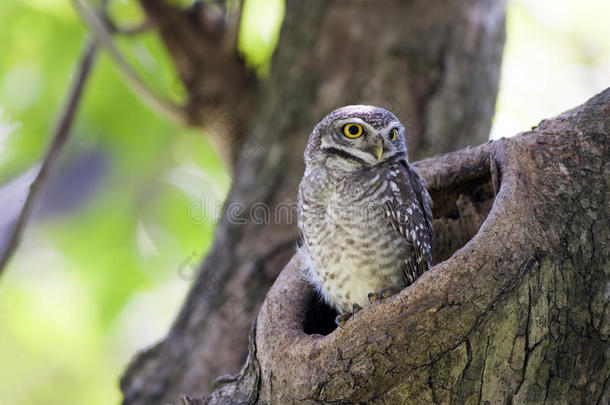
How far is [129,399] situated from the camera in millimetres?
3635

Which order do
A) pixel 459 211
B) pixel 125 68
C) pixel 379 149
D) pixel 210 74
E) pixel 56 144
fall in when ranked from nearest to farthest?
pixel 379 149 → pixel 459 211 → pixel 56 144 → pixel 125 68 → pixel 210 74

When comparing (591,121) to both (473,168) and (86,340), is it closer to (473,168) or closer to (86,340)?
(473,168)

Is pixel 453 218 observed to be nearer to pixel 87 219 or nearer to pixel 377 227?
pixel 377 227

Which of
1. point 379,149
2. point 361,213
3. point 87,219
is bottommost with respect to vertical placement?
point 361,213

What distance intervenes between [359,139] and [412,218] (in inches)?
18.9

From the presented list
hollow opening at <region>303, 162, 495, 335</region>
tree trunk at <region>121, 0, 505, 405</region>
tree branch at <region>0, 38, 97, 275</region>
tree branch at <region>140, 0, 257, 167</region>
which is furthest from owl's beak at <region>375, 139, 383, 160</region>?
tree branch at <region>0, 38, 97, 275</region>

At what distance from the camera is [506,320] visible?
2289 millimetres

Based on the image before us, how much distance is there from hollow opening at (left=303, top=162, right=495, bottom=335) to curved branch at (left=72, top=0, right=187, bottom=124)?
202cm

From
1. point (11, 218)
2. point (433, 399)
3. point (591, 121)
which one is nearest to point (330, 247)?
point (433, 399)

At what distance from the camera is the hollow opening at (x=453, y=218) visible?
314 centimetres

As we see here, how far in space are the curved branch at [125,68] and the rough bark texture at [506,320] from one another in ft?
8.00

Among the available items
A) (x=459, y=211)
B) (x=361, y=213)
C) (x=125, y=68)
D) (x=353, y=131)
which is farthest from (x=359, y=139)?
(x=125, y=68)

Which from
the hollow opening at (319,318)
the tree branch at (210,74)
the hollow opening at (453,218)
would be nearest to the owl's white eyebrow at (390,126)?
the hollow opening at (453,218)

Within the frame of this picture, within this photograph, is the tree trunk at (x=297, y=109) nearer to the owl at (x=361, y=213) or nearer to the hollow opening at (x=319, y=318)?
the hollow opening at (x=319, y=318)
